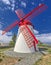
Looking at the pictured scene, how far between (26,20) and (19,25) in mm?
1827

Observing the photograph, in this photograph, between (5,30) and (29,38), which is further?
(5,30)

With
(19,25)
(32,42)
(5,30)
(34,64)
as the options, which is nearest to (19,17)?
(19,25)

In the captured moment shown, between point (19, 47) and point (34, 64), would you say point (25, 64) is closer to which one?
point (34, 64)

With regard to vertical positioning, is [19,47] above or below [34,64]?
above

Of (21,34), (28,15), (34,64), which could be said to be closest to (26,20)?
(28,15)

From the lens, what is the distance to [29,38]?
30562 millimetres

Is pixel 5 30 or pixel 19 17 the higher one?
pixel 19 17

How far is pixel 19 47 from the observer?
3092cm

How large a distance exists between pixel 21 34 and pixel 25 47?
2804 millimetres

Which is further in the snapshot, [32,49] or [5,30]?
[5,30]

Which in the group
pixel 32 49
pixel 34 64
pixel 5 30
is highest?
pixel 5 30

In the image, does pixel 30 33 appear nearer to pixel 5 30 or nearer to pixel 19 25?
pixel 19 25

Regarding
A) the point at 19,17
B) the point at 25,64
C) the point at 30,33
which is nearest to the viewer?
the point at 25,64

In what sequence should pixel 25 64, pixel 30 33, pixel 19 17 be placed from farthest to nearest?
pixel 19 17 → pixel 30 33 → pixel 25 64
